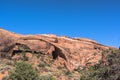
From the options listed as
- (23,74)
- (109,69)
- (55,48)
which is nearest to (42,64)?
(55,48)

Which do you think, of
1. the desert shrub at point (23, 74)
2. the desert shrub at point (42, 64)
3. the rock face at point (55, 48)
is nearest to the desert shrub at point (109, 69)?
the desert shrub at point (23, 74)

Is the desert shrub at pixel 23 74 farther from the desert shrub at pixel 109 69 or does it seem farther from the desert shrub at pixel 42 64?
the desert shrub at pixel 42 64

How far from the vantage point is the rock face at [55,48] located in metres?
61.6

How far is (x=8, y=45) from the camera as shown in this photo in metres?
64.4

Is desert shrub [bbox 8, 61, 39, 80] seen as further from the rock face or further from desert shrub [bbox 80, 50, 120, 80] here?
the rock face

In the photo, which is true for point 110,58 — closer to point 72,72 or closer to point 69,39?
point 72,72

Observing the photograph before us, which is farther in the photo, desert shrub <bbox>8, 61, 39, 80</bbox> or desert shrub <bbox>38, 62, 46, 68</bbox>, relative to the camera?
desert shrub <bbox>38, 62, 46, 68</bbox>

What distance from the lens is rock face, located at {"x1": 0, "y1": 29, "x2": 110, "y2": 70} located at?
6156 cm

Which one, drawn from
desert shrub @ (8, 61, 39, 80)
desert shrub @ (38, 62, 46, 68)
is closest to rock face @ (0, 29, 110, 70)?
desert shrub @ (38, 62, 46, 68)

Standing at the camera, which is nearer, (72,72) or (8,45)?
(72,72)

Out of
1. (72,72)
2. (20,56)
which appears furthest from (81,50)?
(20,56)

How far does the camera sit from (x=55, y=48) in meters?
63.1

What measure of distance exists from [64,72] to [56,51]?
7489 millimetres

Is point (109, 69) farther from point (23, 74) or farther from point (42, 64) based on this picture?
point (42, 64)
